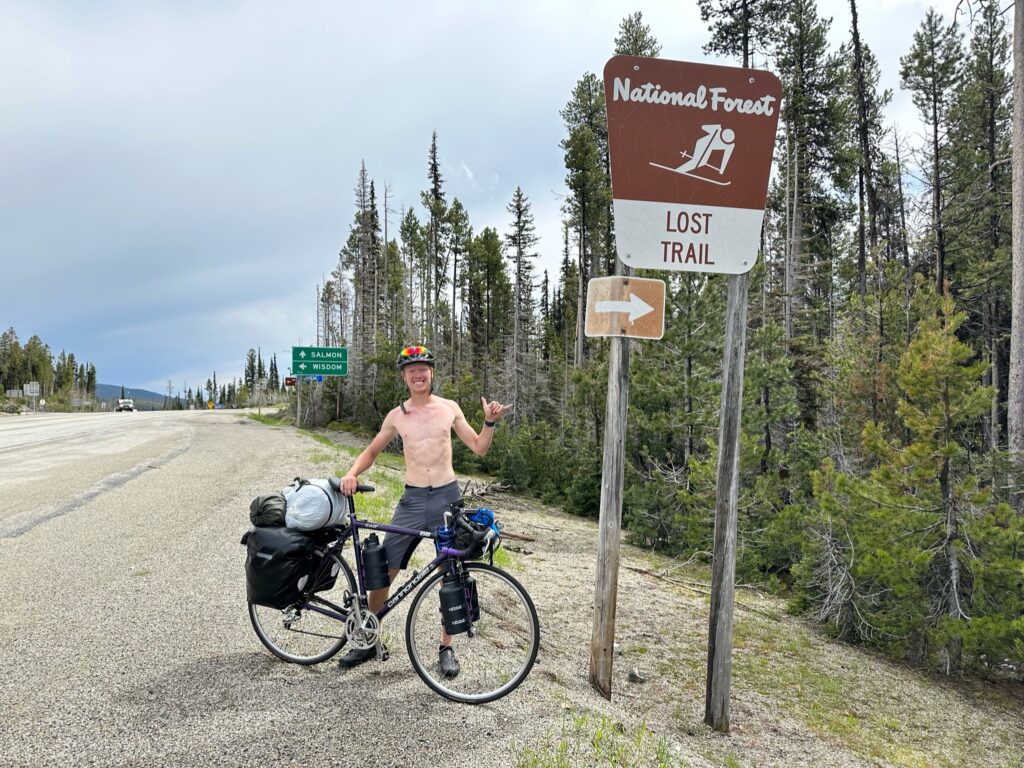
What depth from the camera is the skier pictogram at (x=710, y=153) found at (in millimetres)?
4078

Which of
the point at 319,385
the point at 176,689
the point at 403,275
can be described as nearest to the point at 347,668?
the point at 176,689

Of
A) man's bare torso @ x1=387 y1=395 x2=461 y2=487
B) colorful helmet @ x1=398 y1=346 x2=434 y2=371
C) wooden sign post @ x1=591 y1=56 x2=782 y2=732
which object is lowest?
man's bare torso @ x1=387 y1=395 x2=461 y2=487

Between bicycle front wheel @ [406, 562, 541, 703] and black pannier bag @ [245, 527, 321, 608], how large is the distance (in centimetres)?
77

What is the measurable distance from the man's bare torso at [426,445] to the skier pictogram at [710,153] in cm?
232

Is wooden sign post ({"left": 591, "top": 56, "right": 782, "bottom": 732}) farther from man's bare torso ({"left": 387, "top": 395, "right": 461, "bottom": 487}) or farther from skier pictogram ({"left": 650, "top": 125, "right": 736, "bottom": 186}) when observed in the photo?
man's bare torso ({"left": 387, "top": 395, "right": 461, "bottom": 487})

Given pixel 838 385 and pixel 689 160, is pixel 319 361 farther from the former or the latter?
pixel 689 160

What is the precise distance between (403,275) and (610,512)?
4671cm

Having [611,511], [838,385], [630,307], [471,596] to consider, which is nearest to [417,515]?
[471,596]

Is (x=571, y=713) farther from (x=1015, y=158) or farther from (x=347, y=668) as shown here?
(x=1015, y=158)

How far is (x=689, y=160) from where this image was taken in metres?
4.07

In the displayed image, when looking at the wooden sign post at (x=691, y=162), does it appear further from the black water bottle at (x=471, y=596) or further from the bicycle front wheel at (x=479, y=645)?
the black water bottle at (x=471, y=596)

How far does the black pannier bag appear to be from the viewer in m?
3.65

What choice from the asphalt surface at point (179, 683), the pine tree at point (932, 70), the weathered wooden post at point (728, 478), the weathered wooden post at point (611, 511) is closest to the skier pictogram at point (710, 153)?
the weathered wooden post at point (728, 478)

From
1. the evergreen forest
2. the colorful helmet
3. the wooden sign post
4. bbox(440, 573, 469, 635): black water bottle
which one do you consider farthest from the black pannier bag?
the evergreen forest
